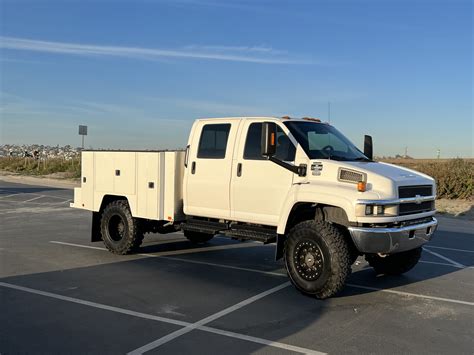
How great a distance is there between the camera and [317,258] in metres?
6.57

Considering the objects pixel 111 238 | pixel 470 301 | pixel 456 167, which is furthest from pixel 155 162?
pixel 456 167

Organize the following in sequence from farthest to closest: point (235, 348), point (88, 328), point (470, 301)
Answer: point (470, 301), point (88, 328), point (235, 348)

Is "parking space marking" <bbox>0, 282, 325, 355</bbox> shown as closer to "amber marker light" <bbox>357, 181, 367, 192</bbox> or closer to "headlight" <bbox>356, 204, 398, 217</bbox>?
"headlight" <bbox>356, 204, 398, 217</bbox>

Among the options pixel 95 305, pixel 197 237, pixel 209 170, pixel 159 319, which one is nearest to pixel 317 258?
pixel 159 319

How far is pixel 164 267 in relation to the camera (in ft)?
27.2

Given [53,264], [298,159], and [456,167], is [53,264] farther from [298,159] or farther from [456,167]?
[456,167]

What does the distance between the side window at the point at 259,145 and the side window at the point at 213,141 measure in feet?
1.48

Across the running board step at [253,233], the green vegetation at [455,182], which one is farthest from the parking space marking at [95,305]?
the green vegetation at [455,182]

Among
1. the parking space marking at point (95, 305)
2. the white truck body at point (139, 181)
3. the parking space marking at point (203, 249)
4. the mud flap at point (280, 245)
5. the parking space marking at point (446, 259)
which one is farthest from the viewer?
the parking space marking at point (203, 249)

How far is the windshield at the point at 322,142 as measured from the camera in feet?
23.3

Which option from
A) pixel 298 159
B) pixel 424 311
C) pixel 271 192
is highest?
pixel 298 159

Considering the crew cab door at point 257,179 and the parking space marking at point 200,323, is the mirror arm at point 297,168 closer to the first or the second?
the crew cab door at point 257,179

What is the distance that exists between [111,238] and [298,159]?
4257 mm

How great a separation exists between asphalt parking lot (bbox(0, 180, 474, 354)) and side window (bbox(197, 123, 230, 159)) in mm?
1903
